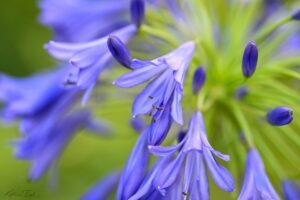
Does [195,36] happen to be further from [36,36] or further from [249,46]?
[36,36]

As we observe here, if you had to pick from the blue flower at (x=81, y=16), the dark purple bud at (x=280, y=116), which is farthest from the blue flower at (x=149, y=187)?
the blue flower at (x=81, y=16)

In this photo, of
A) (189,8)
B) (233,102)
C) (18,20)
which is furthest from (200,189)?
(18,20)

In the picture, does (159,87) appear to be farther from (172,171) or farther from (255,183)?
(255,183)

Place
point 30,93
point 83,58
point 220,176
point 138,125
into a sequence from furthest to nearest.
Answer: point 30,93
point 138,125
point 83,58
point 220,176

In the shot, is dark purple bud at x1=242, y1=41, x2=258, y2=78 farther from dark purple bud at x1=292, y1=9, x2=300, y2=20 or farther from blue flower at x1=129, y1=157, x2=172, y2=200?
blue flower at x1=129, y1=157, x2=172, y2=200

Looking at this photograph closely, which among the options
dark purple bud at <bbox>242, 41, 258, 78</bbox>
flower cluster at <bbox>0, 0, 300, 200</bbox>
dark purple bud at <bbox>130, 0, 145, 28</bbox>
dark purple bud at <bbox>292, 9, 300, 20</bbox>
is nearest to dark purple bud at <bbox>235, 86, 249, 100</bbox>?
flower cluster at <bbox>0, 0, 300, 200</bbox>

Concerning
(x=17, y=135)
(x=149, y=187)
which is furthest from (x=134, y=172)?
(x=17, y=135)

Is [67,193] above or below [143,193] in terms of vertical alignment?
above
